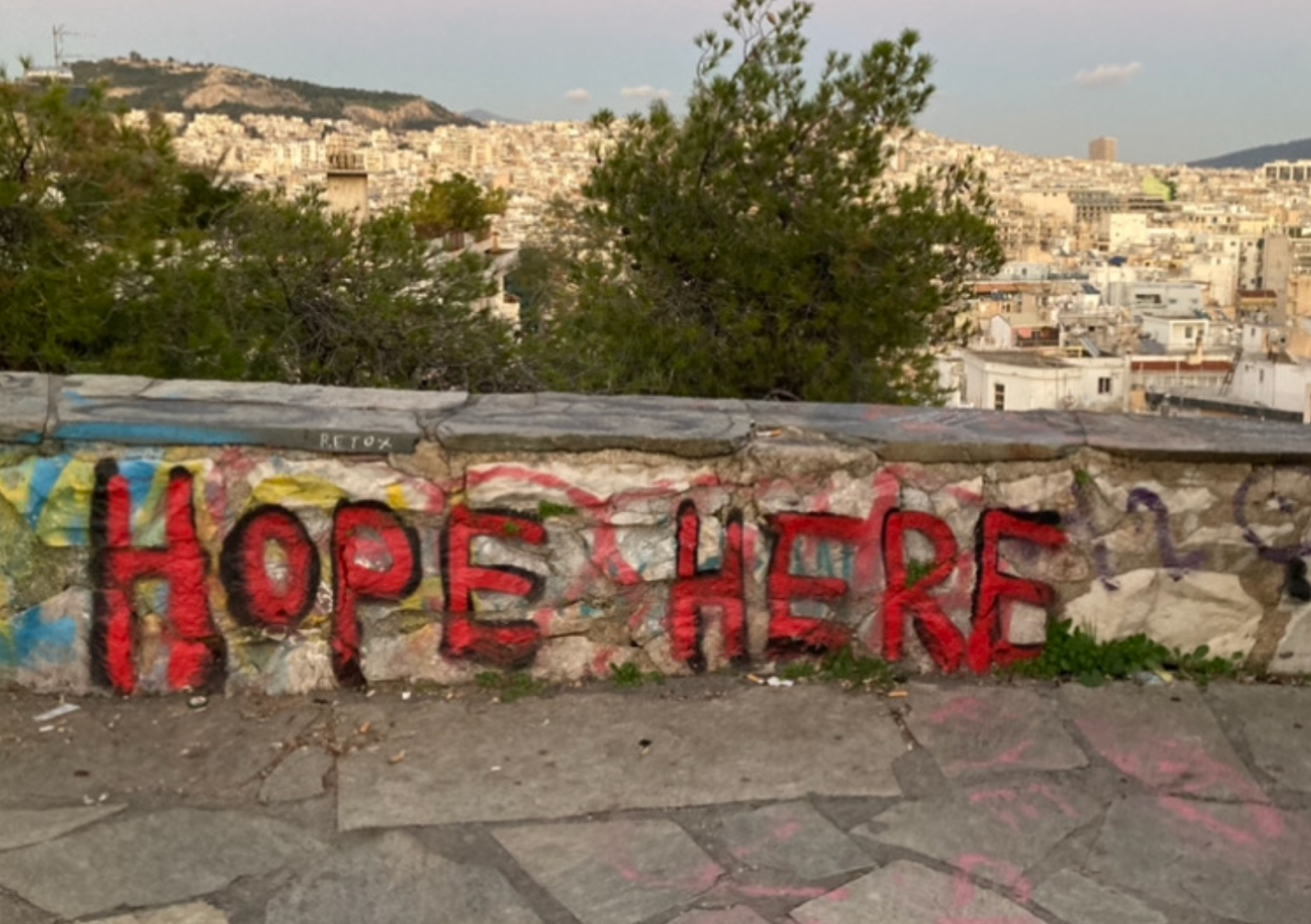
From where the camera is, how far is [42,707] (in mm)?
3102

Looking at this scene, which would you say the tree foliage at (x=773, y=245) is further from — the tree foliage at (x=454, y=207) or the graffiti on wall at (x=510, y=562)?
the tree foliage at (x=454, y=207)

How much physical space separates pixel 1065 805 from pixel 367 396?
197 centimetres

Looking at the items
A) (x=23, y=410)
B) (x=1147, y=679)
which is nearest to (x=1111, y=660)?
(x=1147, y=679)

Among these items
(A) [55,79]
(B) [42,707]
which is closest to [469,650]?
(B) [42,707]

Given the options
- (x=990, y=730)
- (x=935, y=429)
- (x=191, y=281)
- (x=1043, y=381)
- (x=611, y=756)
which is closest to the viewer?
(x=611, y=756)

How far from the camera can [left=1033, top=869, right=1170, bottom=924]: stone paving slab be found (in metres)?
2.29

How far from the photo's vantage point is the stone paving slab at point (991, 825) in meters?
2.48

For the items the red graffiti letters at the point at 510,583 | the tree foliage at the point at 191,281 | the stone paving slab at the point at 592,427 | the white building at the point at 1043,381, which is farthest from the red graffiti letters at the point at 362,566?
the white building at the point at 1043,381

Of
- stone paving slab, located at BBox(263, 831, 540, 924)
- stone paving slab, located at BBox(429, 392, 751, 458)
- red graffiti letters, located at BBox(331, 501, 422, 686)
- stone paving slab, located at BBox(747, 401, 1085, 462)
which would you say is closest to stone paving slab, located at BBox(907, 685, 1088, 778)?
stone paving slab, located at BBox(747, 401, 1085, 462)

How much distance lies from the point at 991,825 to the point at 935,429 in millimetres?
1100

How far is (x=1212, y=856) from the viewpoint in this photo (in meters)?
2.50

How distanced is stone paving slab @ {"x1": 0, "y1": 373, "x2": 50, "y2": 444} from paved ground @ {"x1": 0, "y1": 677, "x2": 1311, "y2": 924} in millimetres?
626

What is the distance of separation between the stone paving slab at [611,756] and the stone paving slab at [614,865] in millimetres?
88

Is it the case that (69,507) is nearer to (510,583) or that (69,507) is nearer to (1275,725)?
(510,583)
